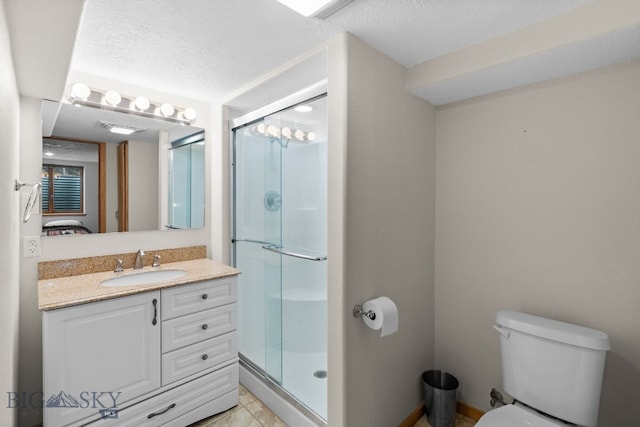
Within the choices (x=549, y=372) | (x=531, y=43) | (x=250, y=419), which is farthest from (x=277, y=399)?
(x=531, y=43)

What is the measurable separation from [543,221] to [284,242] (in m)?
1.63

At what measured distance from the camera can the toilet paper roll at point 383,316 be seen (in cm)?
153

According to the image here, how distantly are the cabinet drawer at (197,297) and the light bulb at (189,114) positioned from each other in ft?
4.17

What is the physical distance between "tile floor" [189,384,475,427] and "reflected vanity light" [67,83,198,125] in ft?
6.92

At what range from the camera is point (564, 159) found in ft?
5.52

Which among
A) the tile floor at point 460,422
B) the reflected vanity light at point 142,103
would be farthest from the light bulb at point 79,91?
the tile floor at point 460,422

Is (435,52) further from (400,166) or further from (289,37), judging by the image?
(289,37)

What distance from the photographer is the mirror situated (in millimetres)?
1879

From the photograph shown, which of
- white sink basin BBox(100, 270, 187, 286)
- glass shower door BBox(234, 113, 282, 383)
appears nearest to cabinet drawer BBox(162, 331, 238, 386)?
glass shower door BBox(234, 113, 282, 383)

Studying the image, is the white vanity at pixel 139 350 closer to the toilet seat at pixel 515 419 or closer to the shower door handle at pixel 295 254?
the shower door handle at pixel 295 254

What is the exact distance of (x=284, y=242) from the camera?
2.22m

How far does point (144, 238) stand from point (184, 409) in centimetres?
117

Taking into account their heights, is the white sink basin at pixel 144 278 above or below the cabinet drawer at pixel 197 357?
above

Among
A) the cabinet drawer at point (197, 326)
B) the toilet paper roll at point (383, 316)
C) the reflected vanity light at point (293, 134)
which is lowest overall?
the cabinet drawer at point (197, 326)
